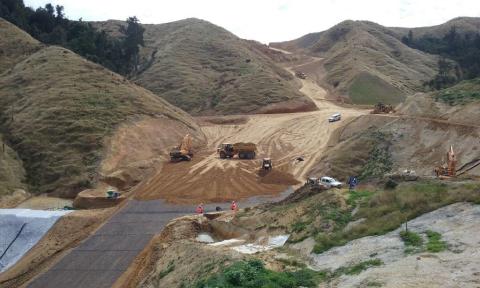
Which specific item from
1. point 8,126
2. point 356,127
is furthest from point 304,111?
point 8,126

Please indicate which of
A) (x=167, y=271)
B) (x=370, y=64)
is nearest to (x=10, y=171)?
(x=167, y=271)

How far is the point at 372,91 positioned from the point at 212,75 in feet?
91.2

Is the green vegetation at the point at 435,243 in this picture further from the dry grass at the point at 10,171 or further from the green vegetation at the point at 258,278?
the dry grass at the point at 10,171

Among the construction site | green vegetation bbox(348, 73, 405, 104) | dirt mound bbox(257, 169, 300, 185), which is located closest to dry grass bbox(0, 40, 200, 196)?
the construction site

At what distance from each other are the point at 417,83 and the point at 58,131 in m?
71.1

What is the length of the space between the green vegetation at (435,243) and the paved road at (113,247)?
17.9 meters

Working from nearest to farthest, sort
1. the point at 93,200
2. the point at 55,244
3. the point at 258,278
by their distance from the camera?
the point at 258,278, the point at 55,244, the point at 93,200

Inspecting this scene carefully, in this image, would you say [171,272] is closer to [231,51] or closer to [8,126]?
[8,126]

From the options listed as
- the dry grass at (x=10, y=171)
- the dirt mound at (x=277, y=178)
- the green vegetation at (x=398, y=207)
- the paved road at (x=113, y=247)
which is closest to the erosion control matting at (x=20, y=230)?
the paved road at (x=113, y=247)

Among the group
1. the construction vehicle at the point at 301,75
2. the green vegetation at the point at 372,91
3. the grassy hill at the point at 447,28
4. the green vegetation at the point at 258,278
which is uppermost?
the grassy hill at the point at 447,28

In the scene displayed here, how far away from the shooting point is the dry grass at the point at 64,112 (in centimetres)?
5134

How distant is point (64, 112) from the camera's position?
192 feet

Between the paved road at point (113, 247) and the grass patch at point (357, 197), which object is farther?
the paved road at point (113, 247)

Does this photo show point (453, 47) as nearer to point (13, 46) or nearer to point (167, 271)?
point (13, 46)
